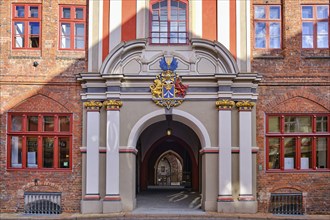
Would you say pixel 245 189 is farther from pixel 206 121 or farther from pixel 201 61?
pixel 201 61

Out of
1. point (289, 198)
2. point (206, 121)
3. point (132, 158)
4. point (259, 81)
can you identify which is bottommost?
point (289, 198)

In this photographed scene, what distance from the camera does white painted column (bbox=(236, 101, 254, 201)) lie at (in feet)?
61.5

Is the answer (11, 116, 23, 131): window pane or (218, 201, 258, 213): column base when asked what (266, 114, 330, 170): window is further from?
(11, 116, 23, 131): window pane

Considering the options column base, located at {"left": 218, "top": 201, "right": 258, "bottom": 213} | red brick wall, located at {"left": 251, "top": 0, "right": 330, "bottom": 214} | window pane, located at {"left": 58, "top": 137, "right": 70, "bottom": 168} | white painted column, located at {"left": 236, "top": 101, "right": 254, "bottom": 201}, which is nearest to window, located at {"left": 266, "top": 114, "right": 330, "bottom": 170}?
red brick wall, located at {"left": 251, "top": 0, "right": 330, "bottom": 214}

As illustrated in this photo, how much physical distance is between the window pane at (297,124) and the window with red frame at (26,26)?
8919 millimetres

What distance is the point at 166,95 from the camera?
19.1 m

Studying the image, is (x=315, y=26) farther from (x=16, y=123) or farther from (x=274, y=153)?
(x=16, y=123)

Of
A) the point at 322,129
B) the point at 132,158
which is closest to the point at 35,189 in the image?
the point at 132,158

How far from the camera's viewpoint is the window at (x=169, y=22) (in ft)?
64.0

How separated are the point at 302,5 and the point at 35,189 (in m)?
11.0

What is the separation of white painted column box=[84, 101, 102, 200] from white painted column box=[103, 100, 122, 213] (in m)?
0.37

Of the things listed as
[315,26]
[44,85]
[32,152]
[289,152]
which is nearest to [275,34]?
[315,26]

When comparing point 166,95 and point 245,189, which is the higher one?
point 166,95

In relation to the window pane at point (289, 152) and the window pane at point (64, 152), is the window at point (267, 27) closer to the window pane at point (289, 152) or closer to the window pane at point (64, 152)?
the window pane at point (289, 152)
